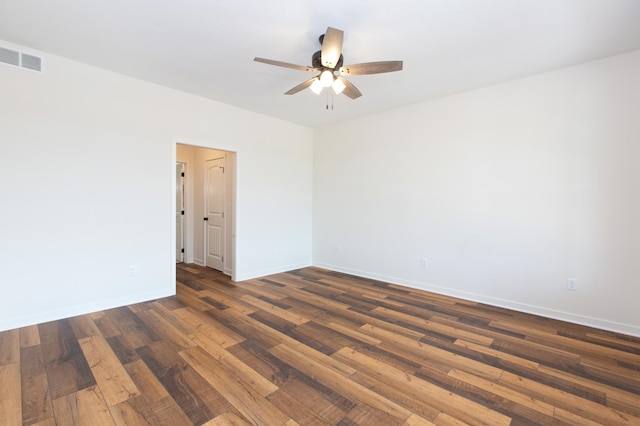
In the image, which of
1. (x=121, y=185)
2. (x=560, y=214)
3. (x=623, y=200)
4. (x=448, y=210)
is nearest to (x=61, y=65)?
(x=121, y=185)

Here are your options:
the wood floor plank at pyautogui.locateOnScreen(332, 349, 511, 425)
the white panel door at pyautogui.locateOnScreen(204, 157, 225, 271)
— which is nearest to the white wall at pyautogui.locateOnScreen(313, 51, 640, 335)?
the wood floor plank at pyautogui.locateOnScreen(332, 349, 511, 425)

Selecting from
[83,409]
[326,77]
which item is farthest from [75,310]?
[326,77]

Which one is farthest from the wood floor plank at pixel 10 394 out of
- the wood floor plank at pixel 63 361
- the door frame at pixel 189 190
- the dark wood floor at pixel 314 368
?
the door frame at pixel 189 190

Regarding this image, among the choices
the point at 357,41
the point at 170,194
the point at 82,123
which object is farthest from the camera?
the point at 170,194

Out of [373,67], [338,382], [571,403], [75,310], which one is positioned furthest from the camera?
[75,310]

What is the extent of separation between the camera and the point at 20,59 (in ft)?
9.32

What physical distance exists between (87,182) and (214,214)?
7.95 ft

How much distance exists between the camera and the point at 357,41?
105 inches

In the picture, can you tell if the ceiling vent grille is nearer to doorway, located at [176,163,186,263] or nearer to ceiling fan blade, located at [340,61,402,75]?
ceiling fan blade, located at [340,61,402,75]

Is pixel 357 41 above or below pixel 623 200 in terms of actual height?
above

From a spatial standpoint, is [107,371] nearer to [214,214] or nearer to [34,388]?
[34,388]

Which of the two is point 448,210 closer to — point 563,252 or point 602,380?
point 563,252

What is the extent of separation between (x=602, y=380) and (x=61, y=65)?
5.58 m

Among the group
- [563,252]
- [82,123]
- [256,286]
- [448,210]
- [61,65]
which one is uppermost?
[61,65]
